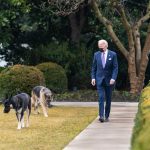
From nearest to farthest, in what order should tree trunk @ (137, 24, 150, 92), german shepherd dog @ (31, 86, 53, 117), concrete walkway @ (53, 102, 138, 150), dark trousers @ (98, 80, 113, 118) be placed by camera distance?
concrete walkway @ (53, 102, 138, 150)
dark trousers @ (98, 80, 113, 118)
german shepherd dog @ (31, 86, 53, 117)
tree trunk @ (137, 24, 150, 92)

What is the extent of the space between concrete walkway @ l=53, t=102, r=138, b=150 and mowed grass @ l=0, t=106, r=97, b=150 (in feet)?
0.73

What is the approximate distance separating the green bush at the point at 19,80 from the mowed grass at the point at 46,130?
7.38ft

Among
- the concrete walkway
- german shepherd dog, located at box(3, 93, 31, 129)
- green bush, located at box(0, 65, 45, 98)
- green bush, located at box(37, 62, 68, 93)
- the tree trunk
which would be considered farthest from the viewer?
the tree trunk

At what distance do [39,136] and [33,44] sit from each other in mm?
19915

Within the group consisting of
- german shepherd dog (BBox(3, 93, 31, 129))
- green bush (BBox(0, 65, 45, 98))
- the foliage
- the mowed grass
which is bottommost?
the mowed grass

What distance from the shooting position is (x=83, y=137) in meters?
11.0

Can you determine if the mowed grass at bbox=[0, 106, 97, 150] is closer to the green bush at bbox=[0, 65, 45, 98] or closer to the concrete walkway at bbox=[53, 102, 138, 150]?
the concrete walkway at bbox=[53, 102, 138, 150]

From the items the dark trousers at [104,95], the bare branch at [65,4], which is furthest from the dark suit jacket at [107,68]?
the bare branch at [65,4]

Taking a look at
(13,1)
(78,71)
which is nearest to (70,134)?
(13,1)

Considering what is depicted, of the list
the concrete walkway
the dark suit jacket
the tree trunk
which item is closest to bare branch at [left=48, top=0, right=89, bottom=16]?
the tree trunk

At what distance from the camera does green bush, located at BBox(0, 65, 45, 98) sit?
65.1 ft

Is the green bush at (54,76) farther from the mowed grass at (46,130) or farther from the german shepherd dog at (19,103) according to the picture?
the german shepherd dog at (19,103)

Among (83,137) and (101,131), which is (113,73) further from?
(83,137)

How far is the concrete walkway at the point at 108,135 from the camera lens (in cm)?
971
